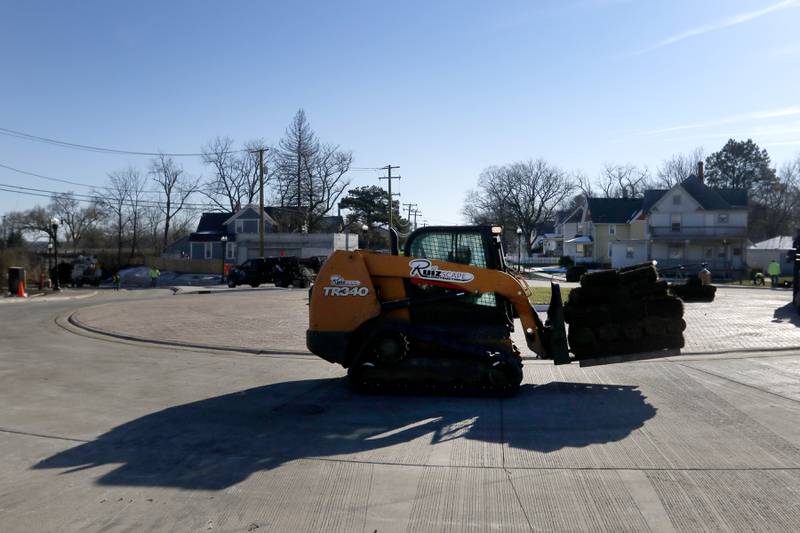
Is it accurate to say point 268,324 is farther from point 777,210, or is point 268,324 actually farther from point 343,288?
point 777,210

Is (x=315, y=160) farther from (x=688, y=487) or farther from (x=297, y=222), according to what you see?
(x=688, y=487)

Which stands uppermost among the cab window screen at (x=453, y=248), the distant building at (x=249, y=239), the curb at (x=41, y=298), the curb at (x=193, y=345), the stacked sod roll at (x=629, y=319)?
the distant building at (x=249, y=239)

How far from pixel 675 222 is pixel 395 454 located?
59.2 meters

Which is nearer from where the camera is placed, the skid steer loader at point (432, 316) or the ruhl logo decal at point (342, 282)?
the skid steer loader at point (432, 316)

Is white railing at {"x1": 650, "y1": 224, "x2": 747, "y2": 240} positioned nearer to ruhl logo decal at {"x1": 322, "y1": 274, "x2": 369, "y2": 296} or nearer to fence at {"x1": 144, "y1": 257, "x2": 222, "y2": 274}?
fence at {"x1": 144, "y1": 257, "x2": 222, "y2": 274}

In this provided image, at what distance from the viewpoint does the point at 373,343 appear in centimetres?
895

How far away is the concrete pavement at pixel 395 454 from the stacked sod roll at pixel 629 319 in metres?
0.65

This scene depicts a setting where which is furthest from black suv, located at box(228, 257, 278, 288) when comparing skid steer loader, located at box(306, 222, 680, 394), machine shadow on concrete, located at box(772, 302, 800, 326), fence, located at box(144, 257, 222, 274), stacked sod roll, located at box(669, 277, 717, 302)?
stacked sod roll, located at box(669, 277, 717, 302)

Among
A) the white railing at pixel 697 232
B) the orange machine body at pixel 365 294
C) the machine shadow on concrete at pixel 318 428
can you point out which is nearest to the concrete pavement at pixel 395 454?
the machine shadow on concrete at pixel 318 428

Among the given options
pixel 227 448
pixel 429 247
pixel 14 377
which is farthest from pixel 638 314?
pixel 14 377

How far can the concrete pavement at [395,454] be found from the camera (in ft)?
16.1

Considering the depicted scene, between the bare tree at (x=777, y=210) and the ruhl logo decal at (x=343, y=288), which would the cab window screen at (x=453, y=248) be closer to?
the ruhl logo decal at (x=343, y=288)

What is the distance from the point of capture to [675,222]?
59.8 m

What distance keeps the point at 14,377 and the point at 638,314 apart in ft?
31.3
